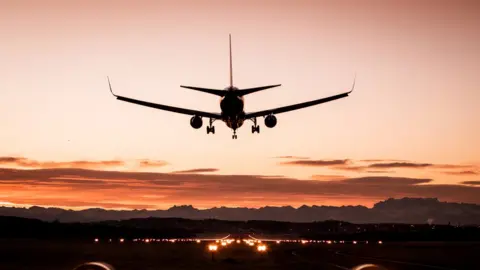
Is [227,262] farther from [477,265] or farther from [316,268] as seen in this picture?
[477,265]

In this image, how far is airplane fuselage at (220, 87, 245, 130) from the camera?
78750 millimetres

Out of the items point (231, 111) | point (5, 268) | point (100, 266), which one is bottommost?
point (100, 266)

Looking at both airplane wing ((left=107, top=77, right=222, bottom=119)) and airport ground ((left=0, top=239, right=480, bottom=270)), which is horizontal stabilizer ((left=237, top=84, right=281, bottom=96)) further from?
airport ground ((left=0, top=239, right=480, bottom=270))

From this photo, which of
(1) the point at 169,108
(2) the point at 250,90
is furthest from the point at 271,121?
(1) the point at 169,108

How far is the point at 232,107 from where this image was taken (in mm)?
78688

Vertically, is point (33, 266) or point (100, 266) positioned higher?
point (33, 266)

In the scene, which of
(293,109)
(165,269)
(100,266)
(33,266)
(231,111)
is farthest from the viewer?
(293,109)

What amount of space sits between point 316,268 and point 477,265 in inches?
665

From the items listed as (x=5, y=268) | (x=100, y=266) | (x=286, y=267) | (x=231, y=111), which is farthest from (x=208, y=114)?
(x=100, y=266)

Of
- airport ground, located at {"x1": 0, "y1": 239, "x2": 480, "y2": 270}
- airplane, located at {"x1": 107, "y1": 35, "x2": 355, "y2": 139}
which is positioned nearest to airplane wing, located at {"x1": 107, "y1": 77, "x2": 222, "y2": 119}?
airplane, located at {"x1": 107, "y1": 35, "x2": 355, "y2": 139}

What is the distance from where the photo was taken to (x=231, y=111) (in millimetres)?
78875

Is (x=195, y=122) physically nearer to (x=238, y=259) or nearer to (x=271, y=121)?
(x=271, y=121)

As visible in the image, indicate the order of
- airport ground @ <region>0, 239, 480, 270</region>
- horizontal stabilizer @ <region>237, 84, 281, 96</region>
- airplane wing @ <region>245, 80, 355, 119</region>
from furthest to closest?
airplane wing @ <region>245, 80, 355, 119</region> → horizontal stabilizer @ <region>237, 84, 281, 96</region> → airport ground @ <region>0, 239, 480, 270</region>

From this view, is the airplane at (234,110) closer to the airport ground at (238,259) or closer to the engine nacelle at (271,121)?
the engine nacelle at (271,121)
